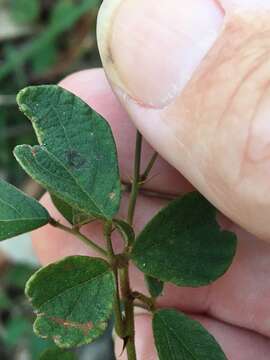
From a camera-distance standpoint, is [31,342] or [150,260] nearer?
[150,260]

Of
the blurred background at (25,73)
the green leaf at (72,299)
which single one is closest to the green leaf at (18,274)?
the blurred background at (25,73)

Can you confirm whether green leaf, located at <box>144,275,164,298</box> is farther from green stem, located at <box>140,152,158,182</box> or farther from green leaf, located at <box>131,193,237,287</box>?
green stem, located at <box>140,152,158,182</box>

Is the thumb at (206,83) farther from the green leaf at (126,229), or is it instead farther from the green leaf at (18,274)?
the green leaf at (18,274)

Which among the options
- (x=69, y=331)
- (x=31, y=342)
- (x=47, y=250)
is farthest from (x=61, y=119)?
(x=31, y=342)

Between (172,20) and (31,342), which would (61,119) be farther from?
(31,342)

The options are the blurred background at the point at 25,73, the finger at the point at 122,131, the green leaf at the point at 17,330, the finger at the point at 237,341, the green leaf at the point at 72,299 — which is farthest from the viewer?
the blurred background at the point at 25,73

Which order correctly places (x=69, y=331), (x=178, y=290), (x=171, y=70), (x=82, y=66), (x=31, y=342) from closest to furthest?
(x=69, y=331), (x=171, y=70), (x=178, y=290), (x=31, y=342), (x=82, y=66)

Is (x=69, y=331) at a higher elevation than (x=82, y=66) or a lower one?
higher
